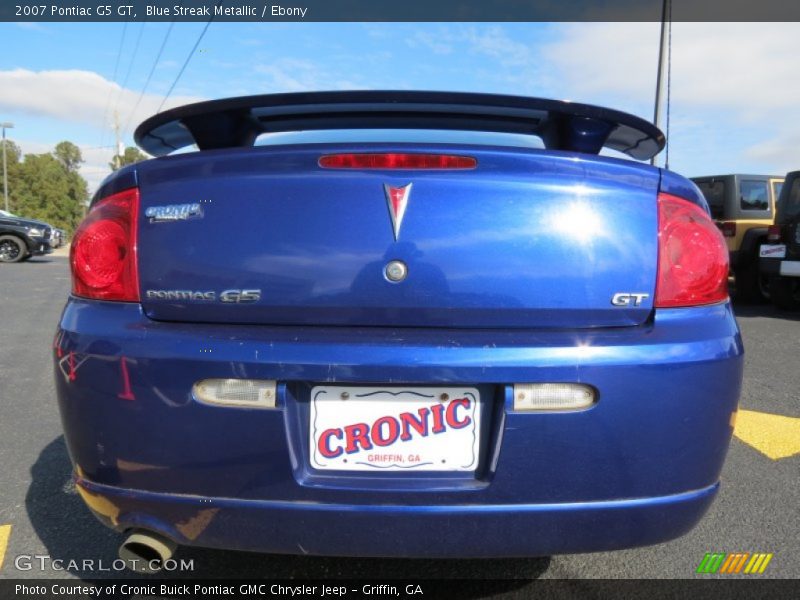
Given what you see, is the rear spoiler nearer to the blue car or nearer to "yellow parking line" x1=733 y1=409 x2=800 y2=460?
the blue car

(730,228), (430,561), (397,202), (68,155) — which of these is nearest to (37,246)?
(730,228)

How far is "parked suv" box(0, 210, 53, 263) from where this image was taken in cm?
1591

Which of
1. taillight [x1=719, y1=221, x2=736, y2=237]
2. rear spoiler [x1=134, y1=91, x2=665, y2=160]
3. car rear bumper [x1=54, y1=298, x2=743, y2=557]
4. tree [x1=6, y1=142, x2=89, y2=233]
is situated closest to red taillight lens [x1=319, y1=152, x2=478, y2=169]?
rear spoiler [x1=134, y1=91, x2=665, y2=160]

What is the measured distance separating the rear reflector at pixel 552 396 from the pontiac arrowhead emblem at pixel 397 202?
0.47 m

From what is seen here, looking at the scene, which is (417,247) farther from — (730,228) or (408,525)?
(730,228)

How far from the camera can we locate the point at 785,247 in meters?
8.39

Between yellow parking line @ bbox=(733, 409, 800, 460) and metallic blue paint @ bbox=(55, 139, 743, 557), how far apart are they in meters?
1.87

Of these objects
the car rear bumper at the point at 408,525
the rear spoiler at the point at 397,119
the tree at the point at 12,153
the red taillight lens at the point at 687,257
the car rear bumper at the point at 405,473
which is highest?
the tree at the point at 12,153

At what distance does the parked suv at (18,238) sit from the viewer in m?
15.9

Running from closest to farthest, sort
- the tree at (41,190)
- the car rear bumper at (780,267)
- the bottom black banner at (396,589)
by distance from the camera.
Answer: the bottom black banner at (396,589), the car rear bumper at (780,267), the tree at (41,190)

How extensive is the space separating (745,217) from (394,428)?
10019mm

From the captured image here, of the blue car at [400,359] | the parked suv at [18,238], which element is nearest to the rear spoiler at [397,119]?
the blue car at [400,359]

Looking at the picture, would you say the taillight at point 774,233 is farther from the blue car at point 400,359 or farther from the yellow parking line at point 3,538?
the yellow parking line at point 3,538

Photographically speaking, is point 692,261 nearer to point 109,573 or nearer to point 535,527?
point 535,527
